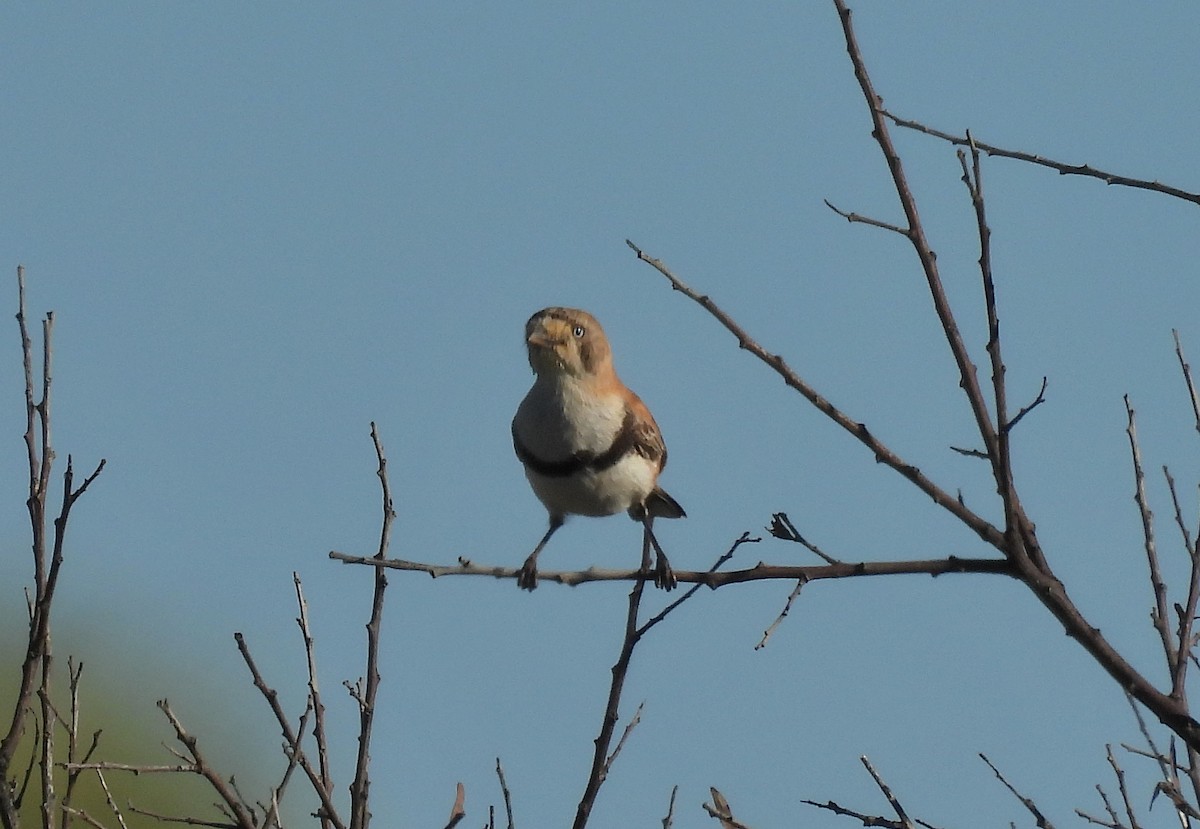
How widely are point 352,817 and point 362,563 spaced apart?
0.82 metres

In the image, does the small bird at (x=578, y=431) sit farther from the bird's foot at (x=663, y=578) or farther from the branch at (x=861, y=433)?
the branch at (x=861, y=433)

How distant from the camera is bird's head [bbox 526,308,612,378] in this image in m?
6.82

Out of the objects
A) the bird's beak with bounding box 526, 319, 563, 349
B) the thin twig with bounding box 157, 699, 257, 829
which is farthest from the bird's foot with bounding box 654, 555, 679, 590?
the thin twig with bounding box 157, 699, 257, 829

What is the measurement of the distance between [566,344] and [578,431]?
0.43 m

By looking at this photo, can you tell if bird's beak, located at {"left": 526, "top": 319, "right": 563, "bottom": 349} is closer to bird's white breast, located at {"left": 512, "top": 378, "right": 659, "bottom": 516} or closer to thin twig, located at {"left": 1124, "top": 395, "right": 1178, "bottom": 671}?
bird's white breast, located at {"left": 512, "top": 378, "right": 659, "bottom": 516}

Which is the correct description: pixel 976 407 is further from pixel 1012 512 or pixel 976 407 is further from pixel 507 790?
pixel 507 790

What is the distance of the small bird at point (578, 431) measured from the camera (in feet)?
22.3

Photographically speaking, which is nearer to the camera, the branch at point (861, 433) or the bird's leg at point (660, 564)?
the branch at point (861, 433)

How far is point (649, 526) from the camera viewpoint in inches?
272

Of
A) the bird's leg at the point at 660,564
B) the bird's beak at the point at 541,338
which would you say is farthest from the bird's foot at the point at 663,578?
the bird's beak at the point at 541,338

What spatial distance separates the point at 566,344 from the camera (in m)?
6.84

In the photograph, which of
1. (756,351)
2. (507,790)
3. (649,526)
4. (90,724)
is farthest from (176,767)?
(90,724)

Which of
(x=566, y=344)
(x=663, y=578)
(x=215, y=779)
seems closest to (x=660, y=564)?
(x=663, y=578)

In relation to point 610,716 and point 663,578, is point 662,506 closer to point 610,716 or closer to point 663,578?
point 663,578
